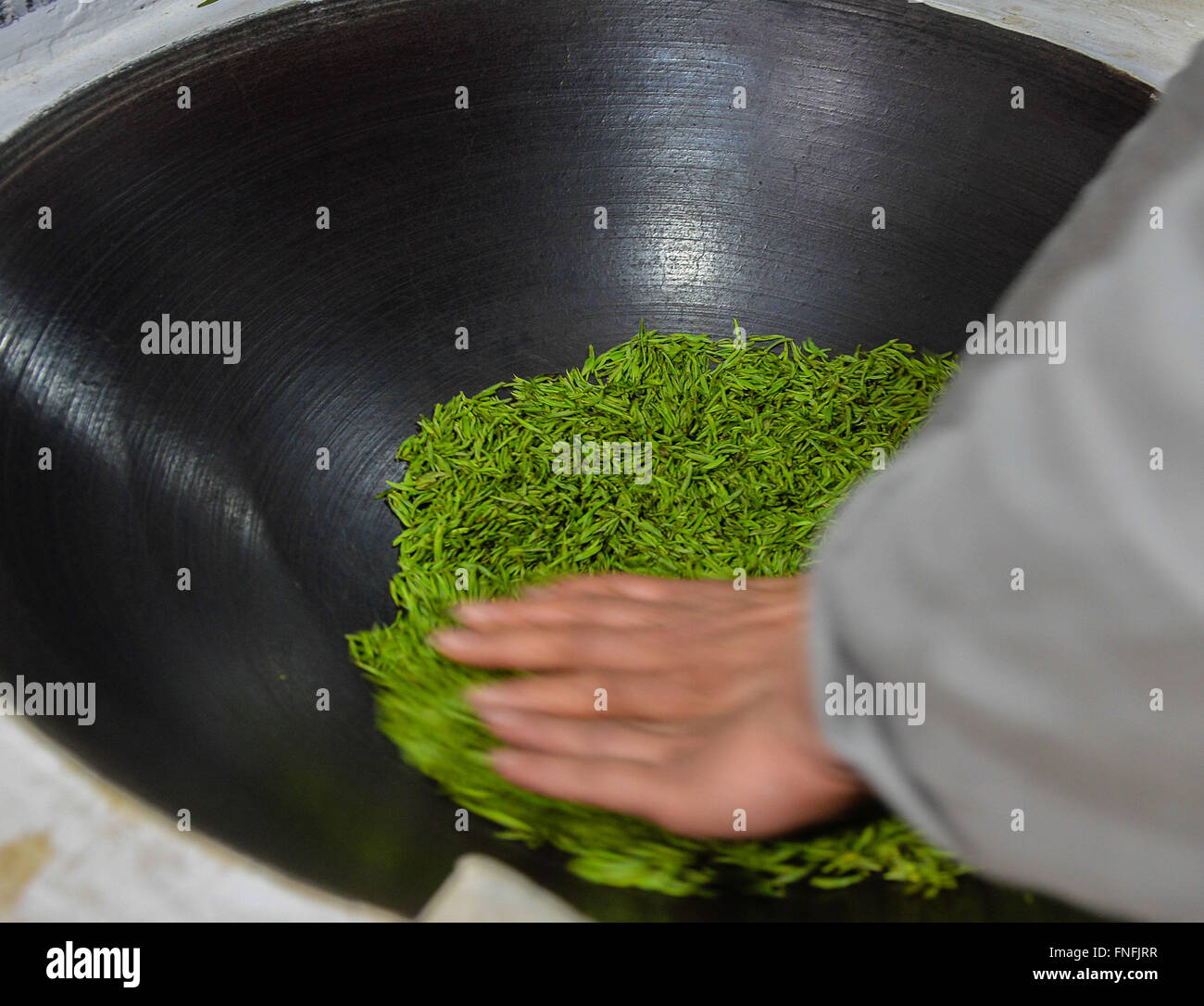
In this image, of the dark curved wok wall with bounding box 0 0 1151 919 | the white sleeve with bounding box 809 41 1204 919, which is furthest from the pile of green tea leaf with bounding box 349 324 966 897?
the white sleeve with bounding box 809 41 1204 919

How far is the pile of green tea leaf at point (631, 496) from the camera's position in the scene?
0.94 m

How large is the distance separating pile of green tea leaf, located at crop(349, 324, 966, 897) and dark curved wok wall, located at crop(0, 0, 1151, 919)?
0.04 m

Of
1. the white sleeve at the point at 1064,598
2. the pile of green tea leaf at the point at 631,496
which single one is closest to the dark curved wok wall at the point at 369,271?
the pile of green tea leaf at the point at 631,496

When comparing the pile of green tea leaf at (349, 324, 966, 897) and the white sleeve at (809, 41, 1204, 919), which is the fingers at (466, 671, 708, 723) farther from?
the white sleeve at (809, 41, 1204, 919)

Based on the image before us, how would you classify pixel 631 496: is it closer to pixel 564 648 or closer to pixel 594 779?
pixel 564 648

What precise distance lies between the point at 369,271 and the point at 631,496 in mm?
467

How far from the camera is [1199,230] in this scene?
0.45 meters

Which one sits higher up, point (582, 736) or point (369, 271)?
point (369, 271)

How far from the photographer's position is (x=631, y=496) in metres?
1.25

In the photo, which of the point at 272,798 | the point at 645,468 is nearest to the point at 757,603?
the point at 645,468

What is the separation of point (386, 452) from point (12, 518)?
0.49m

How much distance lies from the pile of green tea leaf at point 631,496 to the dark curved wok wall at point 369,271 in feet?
0.13

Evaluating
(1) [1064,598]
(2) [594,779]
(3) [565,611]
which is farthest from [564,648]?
(1) [1064,598]

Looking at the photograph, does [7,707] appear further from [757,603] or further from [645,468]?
[645,468]
